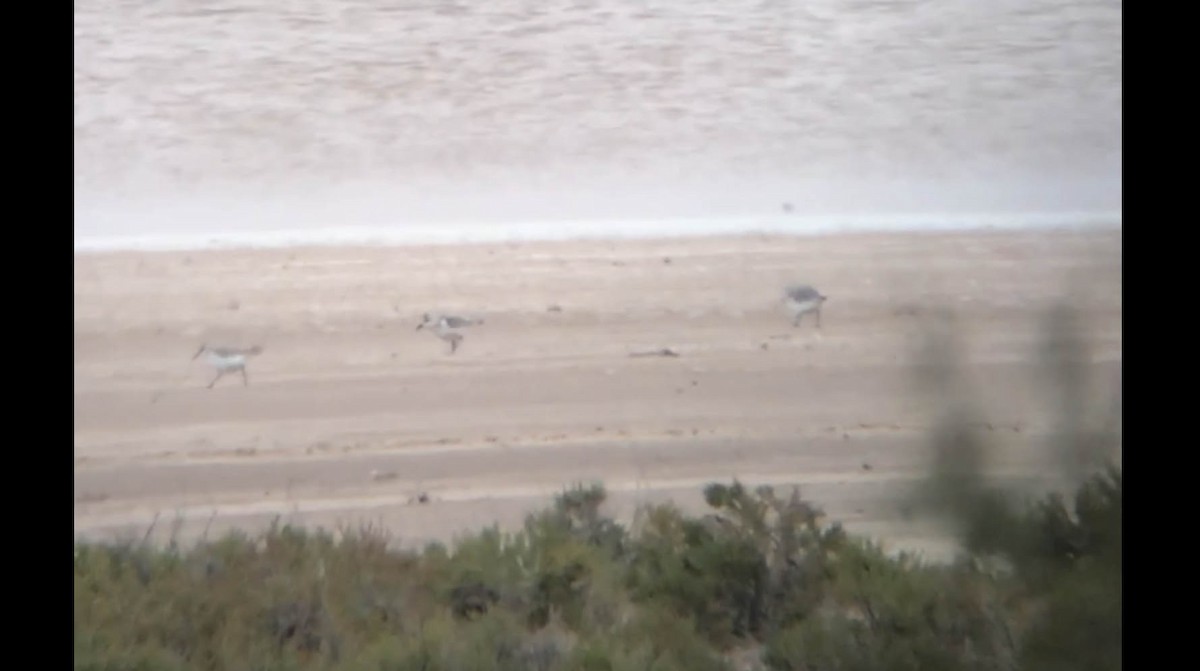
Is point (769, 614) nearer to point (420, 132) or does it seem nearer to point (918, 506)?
point (918, 506)

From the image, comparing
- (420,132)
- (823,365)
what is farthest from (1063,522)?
(420,132)

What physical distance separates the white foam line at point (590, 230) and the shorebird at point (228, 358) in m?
0.33

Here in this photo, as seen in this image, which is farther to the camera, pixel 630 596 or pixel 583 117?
pixel 583 117

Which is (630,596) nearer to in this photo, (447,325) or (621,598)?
(621,598)

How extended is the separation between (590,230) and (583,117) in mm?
369

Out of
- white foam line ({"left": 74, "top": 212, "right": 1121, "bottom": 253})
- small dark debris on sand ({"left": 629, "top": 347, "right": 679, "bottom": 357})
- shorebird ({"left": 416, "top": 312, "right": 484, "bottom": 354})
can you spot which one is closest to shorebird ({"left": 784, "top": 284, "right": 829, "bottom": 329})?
white foam line ({"left": 74, "top": 212, "right": 1121, "bottom": 253})

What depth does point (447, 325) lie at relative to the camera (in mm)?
3145

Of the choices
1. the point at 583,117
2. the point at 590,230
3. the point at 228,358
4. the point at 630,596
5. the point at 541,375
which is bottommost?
the point at 630,596

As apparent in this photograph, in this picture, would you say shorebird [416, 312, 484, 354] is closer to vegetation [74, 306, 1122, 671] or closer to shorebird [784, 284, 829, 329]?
vegetation [74, 306, 1122, 671]

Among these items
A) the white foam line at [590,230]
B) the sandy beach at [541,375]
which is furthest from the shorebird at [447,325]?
the white foam line at [590,230]

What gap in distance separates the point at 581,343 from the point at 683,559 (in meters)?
0.76

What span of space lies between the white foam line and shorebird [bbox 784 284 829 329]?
0.19 meters

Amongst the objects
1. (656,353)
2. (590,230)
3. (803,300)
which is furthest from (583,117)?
(803,300)

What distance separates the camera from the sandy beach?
3078mm
